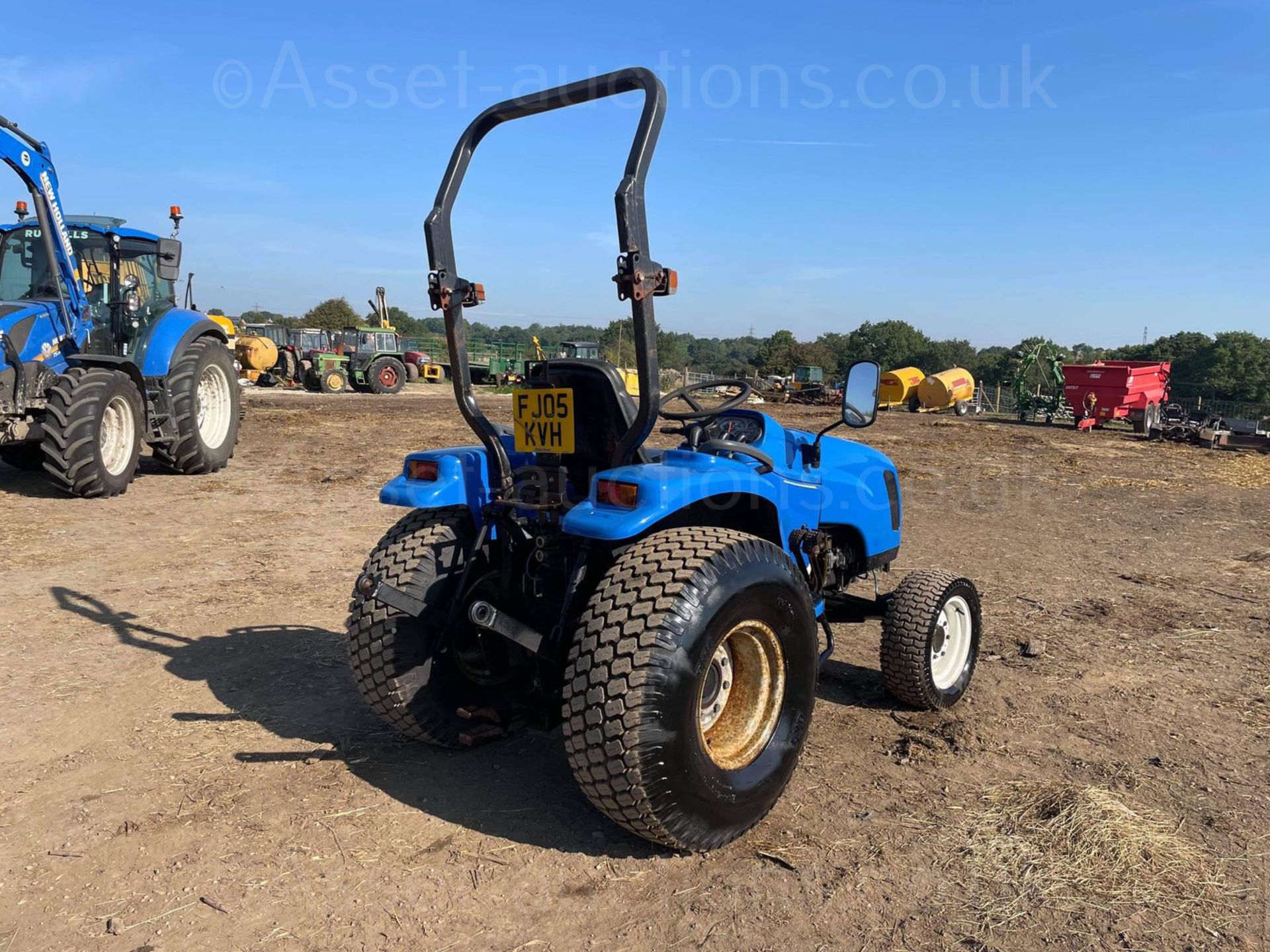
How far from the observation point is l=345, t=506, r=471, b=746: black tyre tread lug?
3.35 metres

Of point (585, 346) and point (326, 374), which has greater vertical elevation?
point (585, 346)

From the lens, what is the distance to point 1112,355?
66.2m

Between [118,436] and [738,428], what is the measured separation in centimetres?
802

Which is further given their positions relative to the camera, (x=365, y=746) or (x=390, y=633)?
(x=365, y=746)

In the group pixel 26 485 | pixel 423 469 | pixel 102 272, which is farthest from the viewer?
pixel 102 272

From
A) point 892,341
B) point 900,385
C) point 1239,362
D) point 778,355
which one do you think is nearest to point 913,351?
point 892,341

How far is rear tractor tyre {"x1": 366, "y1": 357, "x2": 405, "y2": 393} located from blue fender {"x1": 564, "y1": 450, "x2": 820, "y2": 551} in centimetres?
2604

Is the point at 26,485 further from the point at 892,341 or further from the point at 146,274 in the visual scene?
the point at 892,341

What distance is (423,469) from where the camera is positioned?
356cm

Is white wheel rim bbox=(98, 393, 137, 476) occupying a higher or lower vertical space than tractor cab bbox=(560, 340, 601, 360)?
lower

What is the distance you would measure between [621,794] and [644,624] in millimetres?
528

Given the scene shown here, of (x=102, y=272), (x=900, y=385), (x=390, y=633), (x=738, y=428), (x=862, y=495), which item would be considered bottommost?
(x=390, y=633)

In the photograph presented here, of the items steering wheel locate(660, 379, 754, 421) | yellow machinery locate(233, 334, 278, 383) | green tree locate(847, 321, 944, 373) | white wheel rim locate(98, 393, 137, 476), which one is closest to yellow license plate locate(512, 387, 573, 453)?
steering wheel locate(660, 379, 754, 421)

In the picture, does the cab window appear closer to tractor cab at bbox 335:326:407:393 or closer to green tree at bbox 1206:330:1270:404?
tractor cab at bbox 335:326:407:393
